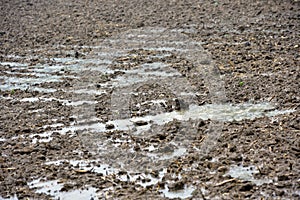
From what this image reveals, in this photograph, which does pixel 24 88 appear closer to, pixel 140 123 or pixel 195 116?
pixel 140 123

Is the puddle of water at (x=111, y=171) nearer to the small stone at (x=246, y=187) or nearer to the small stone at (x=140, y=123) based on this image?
the small stone at (x=246, y=187)

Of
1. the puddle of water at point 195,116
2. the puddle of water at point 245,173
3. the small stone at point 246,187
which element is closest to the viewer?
the small stone at point 246,187

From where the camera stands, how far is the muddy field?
459 cm

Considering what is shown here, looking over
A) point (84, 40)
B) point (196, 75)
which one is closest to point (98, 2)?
point (84, 40)

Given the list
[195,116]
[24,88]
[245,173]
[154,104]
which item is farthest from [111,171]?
[24,88]

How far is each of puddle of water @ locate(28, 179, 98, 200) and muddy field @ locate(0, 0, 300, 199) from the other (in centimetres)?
1

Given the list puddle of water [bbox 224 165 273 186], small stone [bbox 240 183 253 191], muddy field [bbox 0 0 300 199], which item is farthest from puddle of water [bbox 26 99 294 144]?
small stone [bbox 240 183 253 191]

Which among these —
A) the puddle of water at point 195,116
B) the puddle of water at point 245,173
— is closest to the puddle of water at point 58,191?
the puddle of water at point 195,116

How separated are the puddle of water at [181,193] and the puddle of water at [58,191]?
0.53 meters

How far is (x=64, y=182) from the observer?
4664 mm

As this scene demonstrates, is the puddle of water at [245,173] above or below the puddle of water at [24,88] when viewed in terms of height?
above

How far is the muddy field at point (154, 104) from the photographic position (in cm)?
459

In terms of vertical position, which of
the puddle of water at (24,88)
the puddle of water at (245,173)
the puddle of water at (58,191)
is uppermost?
the puddle of water at (245,173)

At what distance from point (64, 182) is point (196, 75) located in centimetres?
296
